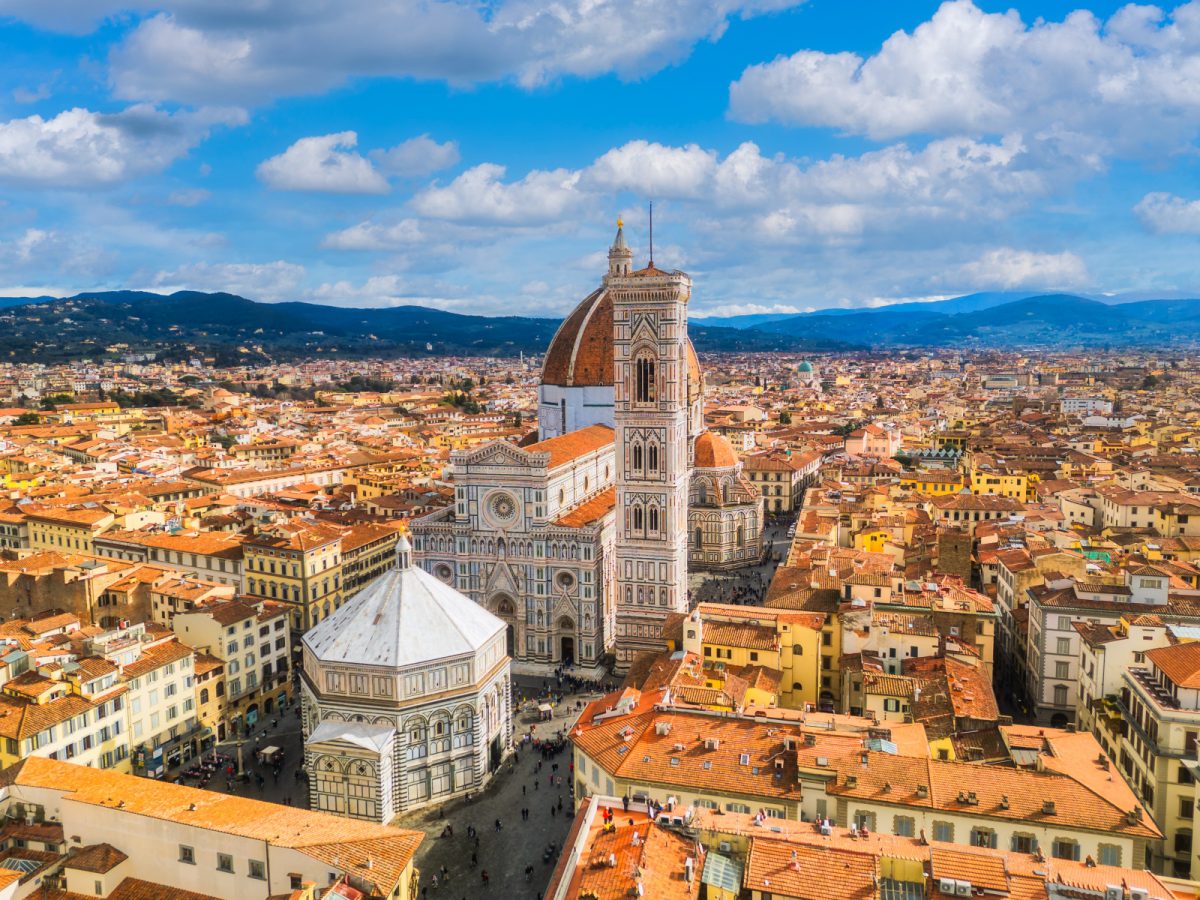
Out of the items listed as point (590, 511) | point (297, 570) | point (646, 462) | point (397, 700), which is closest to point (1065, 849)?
point (397, 700)

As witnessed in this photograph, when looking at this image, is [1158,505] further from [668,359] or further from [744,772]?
[744,772]

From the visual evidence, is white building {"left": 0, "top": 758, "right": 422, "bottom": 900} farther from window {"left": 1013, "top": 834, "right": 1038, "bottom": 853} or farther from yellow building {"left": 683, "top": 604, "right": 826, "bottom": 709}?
yellow building {"left": 683, "top": 604, "right": 826, "bottom": 709}

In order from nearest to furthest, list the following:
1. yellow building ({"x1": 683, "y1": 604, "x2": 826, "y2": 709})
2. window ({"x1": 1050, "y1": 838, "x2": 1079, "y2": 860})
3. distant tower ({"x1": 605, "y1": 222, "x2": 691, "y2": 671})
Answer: window ({"x1": 1050, "y1": 838, "x2": 1079, "y2": 860})
yellow building ({"x1": 683, "y1": 604, "x2": 826, "y2": 709})
distant tower ({"x1": 605, "y1": 222, "x2": 691, "y2": 671})

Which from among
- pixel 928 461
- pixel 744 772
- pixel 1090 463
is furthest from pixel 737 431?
pixel 744 772

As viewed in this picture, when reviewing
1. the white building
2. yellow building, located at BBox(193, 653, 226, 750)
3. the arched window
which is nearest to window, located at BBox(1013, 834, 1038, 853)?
the white building

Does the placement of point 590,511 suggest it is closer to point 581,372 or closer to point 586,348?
point 581,372

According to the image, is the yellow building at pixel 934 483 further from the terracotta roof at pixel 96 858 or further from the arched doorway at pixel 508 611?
the terracotta roof at pixel 96 858
